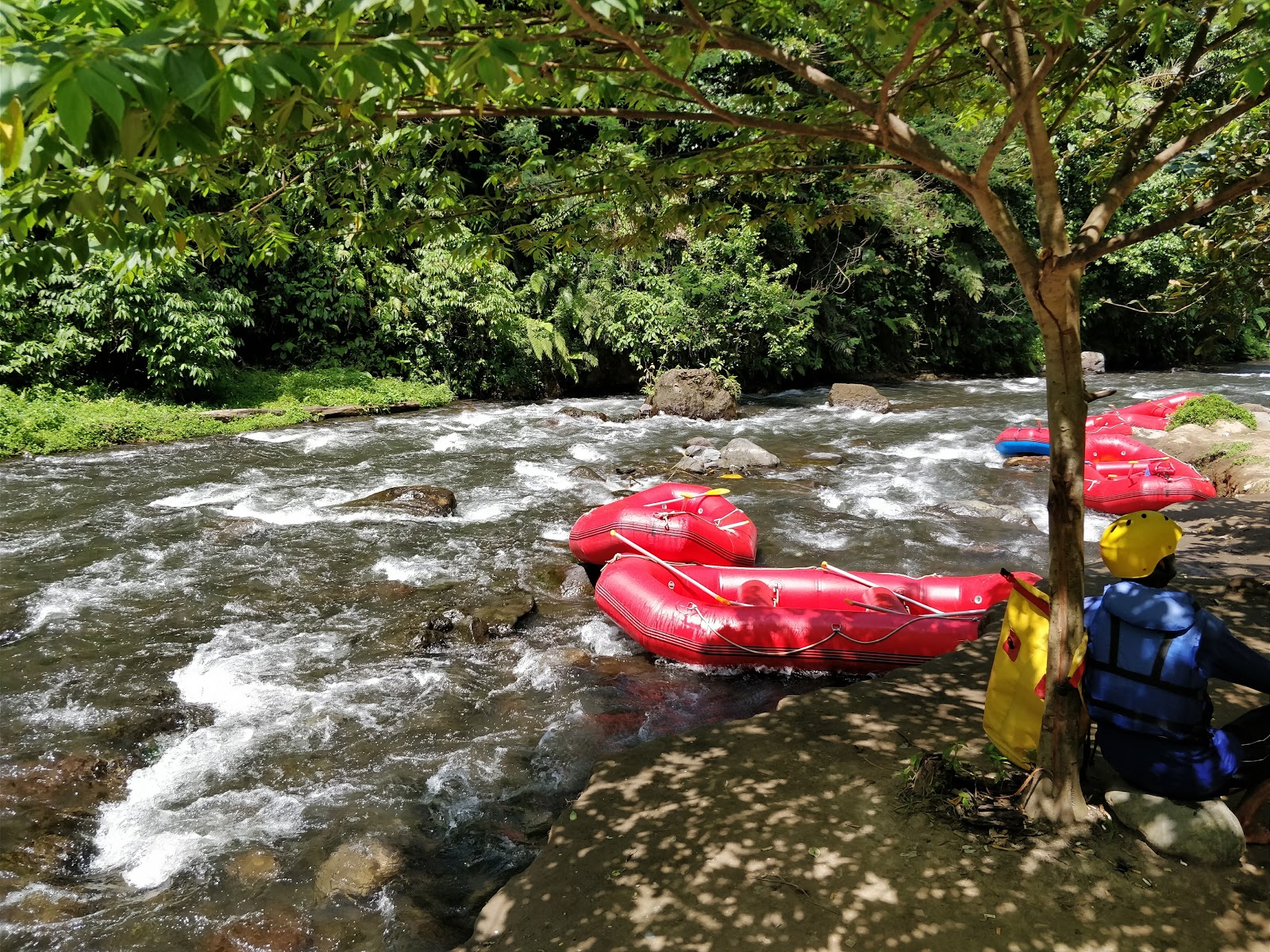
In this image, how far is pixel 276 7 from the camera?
1692mm

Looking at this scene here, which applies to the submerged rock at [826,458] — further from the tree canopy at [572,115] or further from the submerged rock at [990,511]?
the tree canopy at [572,115]

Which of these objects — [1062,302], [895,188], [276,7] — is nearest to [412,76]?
[276,7]

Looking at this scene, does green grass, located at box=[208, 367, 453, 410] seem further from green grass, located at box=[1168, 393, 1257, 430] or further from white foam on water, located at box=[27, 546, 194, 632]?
green grass, located at box=[1168, 393, 1257, 430]

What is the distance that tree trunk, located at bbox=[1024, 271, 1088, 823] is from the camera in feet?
9.12

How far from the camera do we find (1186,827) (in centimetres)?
272

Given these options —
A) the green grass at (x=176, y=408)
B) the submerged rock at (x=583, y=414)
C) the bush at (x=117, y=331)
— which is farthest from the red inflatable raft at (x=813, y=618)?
the bush at (x=117, y=331)

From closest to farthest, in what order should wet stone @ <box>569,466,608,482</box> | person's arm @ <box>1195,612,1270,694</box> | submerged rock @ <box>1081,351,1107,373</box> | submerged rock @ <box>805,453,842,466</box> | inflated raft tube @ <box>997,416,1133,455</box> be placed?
person's arm @ <box>1195,612,1270,694</box>, wet stone @ <box>569,466,608,482</box>, inflated raft tube @ <box>997,416,1133,455</box>, submerged rock @ <box>805,453,842,466</box>, submerged rock @ <box>1081,351,1107,373</box>

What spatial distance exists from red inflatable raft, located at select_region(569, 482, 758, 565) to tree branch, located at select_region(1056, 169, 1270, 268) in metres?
5.04

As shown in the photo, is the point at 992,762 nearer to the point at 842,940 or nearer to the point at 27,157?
the point at 842,940

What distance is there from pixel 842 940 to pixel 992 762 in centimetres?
119

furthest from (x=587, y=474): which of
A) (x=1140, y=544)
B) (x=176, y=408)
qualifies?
(x=1140, y=544)

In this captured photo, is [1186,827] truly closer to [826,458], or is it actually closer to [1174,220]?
[1174,220]

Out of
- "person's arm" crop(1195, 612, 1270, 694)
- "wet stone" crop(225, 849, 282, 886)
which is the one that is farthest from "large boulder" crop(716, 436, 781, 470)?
"person's arm" crop(1195, 612, 1270, 694)

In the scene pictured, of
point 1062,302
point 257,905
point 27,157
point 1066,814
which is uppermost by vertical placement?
point 27,157
